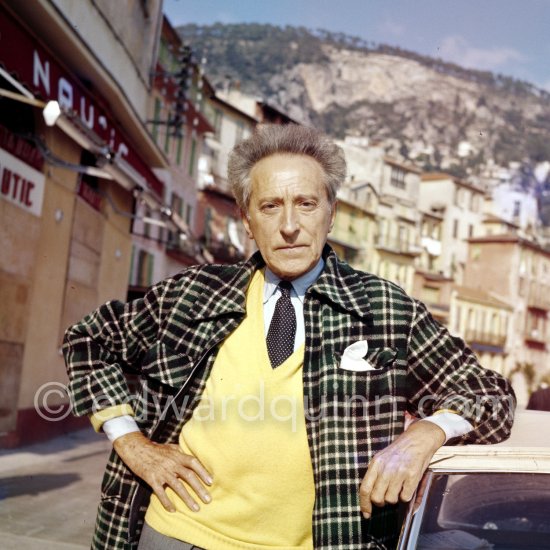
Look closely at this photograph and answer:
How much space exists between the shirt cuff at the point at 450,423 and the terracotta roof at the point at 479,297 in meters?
58.6

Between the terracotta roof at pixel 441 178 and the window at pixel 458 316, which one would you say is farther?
the terracotta roof at pixel 441 178

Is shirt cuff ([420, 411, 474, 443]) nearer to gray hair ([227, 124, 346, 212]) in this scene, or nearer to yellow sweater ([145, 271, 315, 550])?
yellow sweater ([145, 271, 315, 550])

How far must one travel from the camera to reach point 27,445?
1083 cm

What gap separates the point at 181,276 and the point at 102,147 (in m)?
9.27

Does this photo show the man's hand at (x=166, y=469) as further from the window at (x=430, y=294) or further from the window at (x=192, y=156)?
the window at (x=430, y=294)

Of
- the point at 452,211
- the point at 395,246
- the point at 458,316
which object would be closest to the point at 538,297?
the point at 452,211

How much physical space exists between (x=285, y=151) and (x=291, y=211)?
0.18m

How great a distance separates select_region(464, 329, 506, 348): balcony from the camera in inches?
2314

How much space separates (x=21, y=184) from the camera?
388 inches

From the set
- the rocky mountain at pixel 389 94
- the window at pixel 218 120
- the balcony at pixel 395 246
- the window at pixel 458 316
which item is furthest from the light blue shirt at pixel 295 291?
the rocky mountain at pixel 389 94

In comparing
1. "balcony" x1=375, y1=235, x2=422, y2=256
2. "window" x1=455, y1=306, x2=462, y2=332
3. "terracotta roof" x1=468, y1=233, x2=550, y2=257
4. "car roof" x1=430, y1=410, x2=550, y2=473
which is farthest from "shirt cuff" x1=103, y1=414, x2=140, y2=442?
"terracotta roof" x1=468, y1=233, x2=550, y2=257

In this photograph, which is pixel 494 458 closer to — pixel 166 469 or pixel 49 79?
pixel 166 469

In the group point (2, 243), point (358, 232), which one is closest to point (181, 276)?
point (2, 243)

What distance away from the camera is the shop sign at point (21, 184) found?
9.21 meters
